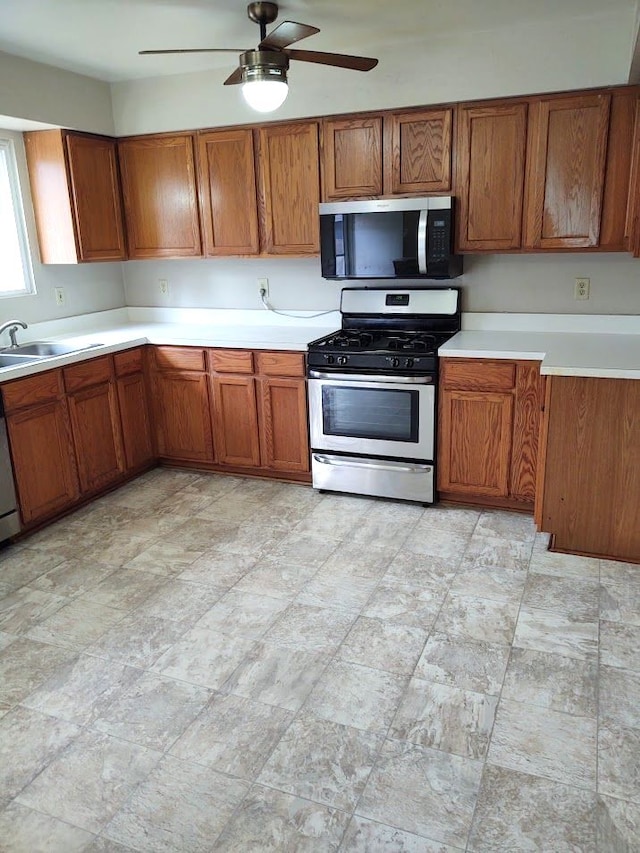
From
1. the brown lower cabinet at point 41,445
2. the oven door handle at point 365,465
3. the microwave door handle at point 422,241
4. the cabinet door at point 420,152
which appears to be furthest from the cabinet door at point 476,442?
the brown lower cabinet at point 41,445

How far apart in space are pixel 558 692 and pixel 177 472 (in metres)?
2.84

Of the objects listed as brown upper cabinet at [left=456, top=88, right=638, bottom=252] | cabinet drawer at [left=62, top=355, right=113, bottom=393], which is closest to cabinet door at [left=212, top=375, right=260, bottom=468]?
cabinet drawer at [left=62, top=355, right=113, bottom=393]

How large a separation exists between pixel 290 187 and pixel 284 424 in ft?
4.50

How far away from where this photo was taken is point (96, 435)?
3922 millimetres

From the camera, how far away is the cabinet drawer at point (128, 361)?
404 centimetres

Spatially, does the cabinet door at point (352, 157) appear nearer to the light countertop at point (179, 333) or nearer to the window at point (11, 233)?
the light countertop at point (179, 333)

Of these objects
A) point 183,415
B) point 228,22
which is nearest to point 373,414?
point 183,415

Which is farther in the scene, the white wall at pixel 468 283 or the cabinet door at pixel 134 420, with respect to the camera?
the cabinet door at pixel 134 420

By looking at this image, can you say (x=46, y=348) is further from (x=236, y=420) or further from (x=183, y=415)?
(x=236, y=420)

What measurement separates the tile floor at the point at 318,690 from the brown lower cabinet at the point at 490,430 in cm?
18

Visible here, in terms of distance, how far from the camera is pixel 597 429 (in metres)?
2.97

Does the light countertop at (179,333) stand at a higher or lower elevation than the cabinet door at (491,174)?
lower

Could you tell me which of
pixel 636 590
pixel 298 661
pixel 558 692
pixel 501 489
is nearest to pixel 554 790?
pixel 558 692

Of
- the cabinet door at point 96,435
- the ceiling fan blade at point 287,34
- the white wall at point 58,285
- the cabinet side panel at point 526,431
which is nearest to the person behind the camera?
the ceiling fan blade at point 287,34
